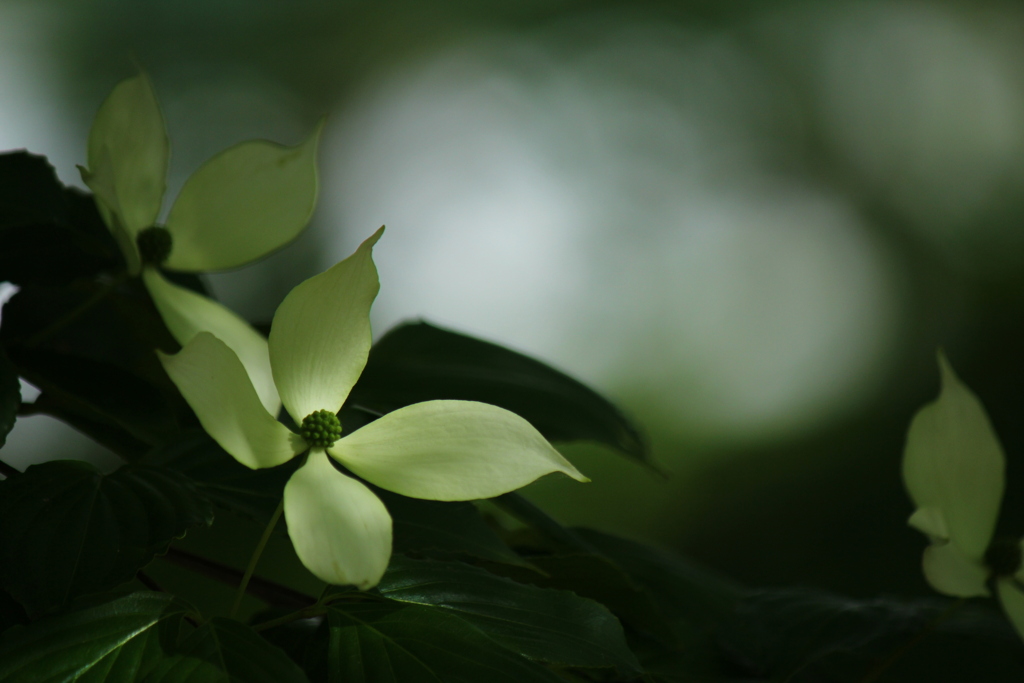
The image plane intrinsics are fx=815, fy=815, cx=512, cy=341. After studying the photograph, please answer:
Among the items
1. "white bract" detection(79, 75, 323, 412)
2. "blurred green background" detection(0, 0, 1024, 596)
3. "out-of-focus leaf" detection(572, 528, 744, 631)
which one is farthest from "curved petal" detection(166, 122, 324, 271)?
"blurred green background" detection(0, 0, 1024, 596)

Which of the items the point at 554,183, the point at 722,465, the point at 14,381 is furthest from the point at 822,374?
the point at 14,381

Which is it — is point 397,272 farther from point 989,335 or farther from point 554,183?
point 989,335

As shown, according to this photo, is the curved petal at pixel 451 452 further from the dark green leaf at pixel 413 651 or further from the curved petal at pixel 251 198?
the curved petal at pixel 251 198

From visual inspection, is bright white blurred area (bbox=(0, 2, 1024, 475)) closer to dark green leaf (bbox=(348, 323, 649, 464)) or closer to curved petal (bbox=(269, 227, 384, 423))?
dark green leaf (bbox=(348, 323, 649, 464))

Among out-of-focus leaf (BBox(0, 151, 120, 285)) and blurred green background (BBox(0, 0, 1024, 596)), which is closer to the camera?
out-of-focus leaf (BBox(0, 151, 120, 285))

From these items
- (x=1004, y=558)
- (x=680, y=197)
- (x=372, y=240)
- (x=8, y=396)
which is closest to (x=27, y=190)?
(x=8, y=396)

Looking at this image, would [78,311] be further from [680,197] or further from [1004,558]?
[680,197]
